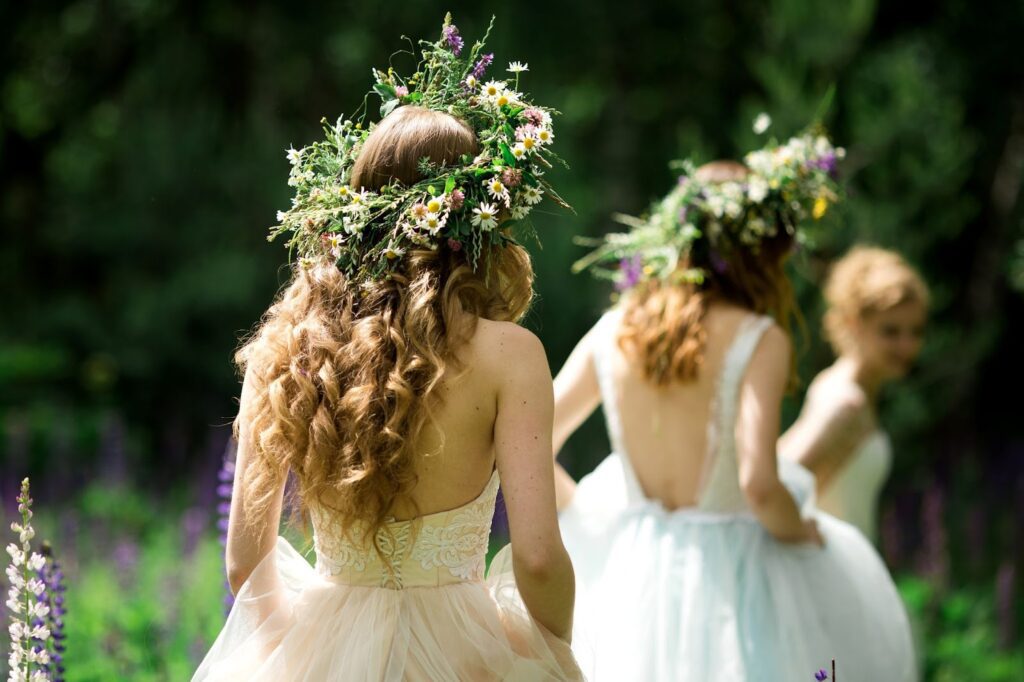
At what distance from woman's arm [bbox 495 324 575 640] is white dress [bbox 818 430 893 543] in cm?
299

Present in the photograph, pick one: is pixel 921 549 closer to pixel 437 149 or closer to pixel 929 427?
pixel 929 427

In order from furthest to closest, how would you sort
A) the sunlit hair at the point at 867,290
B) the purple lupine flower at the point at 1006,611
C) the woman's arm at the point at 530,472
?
the purple lupine flower at the point at 1006,611 < the sunlit hair at the point at 867,290 < the woman's arm at the point at 530,472

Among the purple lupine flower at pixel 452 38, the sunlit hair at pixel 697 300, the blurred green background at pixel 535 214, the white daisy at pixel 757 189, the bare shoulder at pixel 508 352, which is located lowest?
the bare shoulder at pixel 508 352

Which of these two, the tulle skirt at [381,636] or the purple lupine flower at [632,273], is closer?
the tulle skirt at [381,636]

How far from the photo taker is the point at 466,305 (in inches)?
93.9

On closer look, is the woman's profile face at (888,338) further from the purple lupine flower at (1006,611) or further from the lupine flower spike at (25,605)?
the lupine flower spike at (25,605)

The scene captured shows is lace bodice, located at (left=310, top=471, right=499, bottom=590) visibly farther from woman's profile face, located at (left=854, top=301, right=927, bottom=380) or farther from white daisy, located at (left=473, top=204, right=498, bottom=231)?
woman's profile face, located at (left=854, top=301, right=927, bottom=380)

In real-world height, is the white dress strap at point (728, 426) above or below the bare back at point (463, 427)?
above

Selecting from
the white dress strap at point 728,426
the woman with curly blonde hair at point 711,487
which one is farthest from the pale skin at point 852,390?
the white dress strap at point 728,426

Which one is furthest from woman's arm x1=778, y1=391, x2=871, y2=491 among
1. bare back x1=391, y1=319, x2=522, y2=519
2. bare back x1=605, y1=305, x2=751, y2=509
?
bare back x1=391, y1=319, x2=522, y2=519

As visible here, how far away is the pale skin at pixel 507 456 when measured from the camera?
7.39 feet

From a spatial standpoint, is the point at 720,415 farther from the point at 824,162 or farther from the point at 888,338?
the point at 888,338

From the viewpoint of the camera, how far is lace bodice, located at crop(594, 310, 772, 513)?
140 inches

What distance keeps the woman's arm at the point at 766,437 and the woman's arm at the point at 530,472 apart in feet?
4.22
